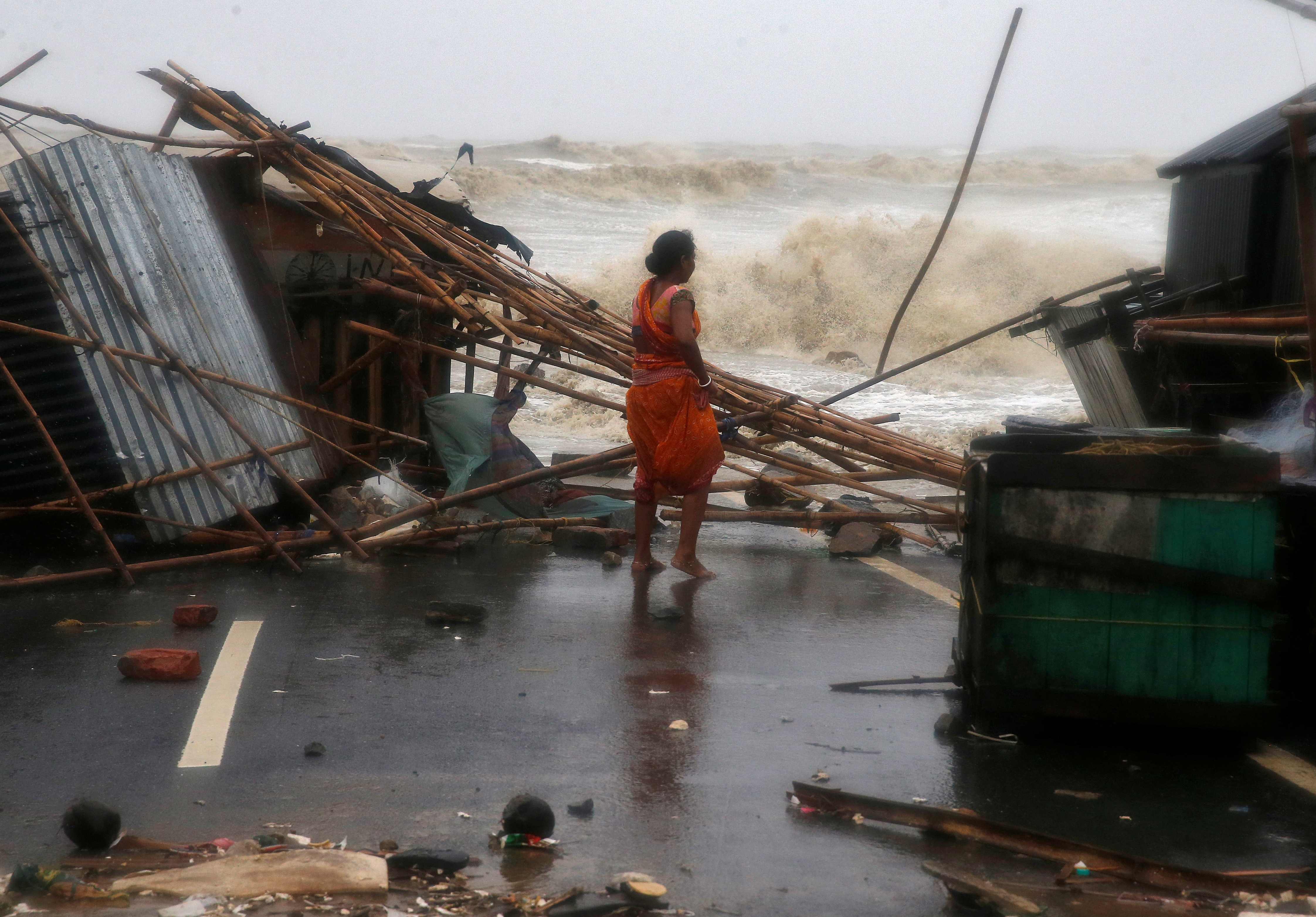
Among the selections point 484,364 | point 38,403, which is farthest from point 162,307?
point 484,364

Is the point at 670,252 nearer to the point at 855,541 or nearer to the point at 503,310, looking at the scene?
the point at 855,541

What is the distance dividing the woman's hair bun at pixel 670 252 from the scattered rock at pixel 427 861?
3998 millimetres

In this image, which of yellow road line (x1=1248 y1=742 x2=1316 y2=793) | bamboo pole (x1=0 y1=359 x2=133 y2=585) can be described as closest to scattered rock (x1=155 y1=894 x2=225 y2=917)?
yellow road line (x1=1248 y1=742 x2=1316 y2=793)

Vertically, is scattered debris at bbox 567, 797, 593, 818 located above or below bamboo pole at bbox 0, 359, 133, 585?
below

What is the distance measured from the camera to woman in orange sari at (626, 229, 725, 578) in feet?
21.2

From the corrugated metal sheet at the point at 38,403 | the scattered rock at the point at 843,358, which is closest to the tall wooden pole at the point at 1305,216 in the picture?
the corrugated metal sheet at the point at 38,403

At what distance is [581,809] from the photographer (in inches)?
131

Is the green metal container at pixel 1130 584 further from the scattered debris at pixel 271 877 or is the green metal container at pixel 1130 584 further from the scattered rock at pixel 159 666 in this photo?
the scattered rock at pixel 159 666

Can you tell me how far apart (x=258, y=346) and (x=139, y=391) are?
6.31 feet

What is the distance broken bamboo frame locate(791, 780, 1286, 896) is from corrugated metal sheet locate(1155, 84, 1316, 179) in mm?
5033

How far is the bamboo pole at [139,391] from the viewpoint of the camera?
21.0 feet

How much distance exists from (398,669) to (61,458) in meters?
2.72

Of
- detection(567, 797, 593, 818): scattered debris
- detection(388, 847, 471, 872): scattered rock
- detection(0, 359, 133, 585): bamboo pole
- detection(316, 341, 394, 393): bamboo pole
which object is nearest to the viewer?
detection(388, 847, 471, 872): scattered rock

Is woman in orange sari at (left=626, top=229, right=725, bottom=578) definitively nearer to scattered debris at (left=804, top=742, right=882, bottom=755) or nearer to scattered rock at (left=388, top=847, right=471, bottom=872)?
scattered debris at (left=804, top=742, right=882, bottom=755)
